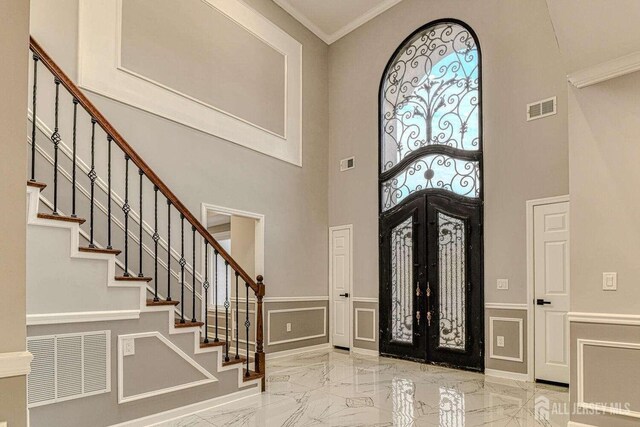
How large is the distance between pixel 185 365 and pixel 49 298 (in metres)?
1.22

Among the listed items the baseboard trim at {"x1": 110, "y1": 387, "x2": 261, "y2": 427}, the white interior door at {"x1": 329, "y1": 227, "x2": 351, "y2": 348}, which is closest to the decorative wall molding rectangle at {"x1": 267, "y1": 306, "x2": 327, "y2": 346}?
the white interior door at {"x1": 329, "y1": 227, "x2": 351, "y2": 348}

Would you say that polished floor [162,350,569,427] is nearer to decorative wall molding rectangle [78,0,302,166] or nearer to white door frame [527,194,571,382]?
white door frame [527,194,571,382]

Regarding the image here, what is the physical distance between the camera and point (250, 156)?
5.79 meters

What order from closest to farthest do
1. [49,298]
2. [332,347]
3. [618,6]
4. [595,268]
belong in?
1. [618,6]
2. [49,298]
3. [595,268]
4. [332,347]

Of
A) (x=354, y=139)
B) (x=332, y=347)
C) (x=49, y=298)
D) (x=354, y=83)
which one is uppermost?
(x=354, y=83)

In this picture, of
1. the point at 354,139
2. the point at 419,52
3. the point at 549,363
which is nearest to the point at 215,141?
the point at 354,139

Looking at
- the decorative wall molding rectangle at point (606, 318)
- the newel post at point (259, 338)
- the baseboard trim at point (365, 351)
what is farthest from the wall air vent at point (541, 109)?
the baseboard trim at point (365, 351)

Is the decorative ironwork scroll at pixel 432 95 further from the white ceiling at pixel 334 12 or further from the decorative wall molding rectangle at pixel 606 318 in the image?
the decorative wall molding rectangle at pixel 606 318

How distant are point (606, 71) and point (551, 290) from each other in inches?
95.8

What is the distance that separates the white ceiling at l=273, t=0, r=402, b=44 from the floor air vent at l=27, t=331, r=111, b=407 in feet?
17.6

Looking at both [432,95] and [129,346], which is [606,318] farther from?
[432,95]

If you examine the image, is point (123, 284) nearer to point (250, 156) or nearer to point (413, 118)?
point (250, 156)

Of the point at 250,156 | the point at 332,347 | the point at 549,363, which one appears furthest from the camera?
the point at 332,347

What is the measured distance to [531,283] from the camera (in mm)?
4691
